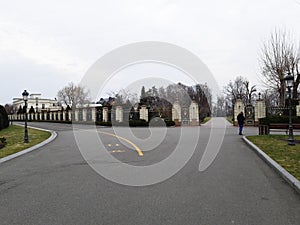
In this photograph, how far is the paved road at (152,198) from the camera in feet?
13.6

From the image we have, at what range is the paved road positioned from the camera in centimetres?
415

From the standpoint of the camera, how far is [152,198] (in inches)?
200

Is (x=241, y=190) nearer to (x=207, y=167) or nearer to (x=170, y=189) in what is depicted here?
(x=170, y=189)

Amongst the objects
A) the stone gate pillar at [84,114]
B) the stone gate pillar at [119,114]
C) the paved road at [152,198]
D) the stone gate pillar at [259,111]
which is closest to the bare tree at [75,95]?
the stone gate pillar at [84,114]

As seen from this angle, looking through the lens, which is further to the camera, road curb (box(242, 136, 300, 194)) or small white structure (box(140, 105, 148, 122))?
small white structure (box(140, 105, 148, 122))

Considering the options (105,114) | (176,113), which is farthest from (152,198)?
(105,114)

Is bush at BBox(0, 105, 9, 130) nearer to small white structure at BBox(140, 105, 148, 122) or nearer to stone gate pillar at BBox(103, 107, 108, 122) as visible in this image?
stone gate pillar at BBox(103, 107, 108, 122)

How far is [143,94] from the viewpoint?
67.4 m

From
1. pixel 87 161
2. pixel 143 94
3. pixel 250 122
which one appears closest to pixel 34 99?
pixel 143 94

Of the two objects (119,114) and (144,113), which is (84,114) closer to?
(119,114)

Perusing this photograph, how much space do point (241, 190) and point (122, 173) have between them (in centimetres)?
317

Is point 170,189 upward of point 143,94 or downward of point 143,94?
downward

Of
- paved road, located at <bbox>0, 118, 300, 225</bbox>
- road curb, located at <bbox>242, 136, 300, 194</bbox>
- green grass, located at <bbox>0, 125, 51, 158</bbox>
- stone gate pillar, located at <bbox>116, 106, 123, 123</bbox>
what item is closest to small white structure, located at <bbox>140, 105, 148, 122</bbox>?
stone gate pillar, located at <bbox>116, 106, 123, 123</bbox>

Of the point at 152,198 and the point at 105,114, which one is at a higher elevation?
the point at 105,114
